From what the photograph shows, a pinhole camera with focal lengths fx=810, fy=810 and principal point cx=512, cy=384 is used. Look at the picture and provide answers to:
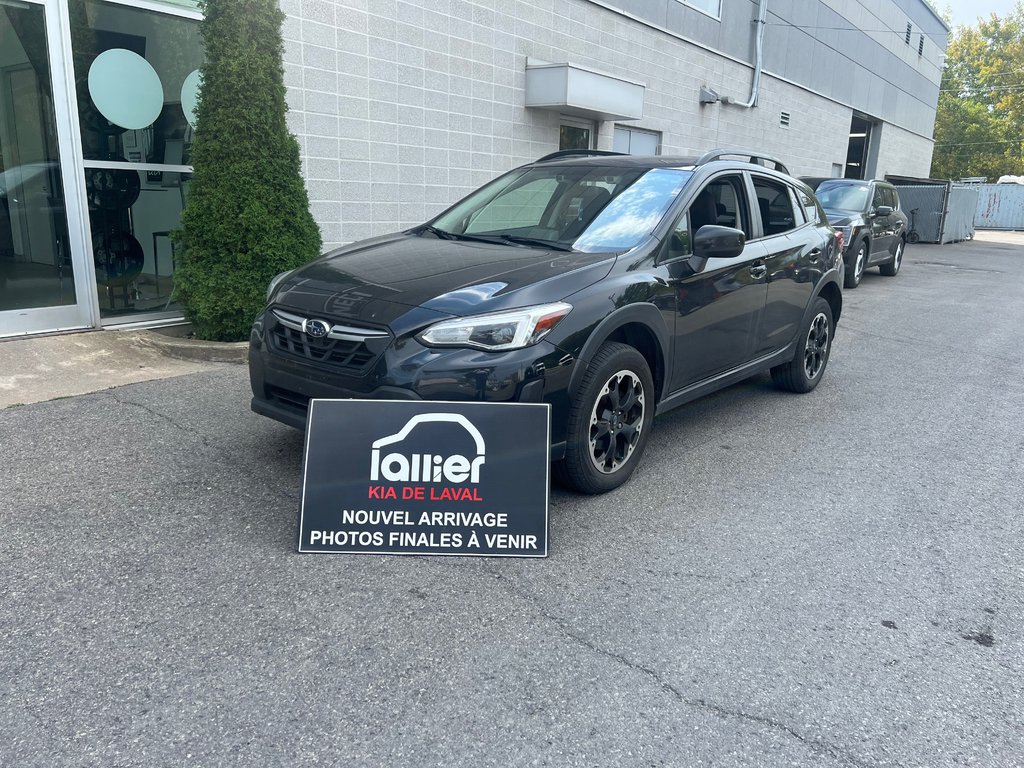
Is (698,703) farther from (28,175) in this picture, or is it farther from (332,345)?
(28,175)

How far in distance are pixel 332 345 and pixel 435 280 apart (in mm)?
586

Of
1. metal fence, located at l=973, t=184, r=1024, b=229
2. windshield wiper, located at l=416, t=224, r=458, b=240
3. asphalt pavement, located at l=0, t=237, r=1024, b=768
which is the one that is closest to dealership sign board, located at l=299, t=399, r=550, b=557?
asphalt pavement, located at l=0, t=237, r=1024, b=768

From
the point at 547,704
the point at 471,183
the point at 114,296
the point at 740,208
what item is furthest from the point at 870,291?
the point at 547,704

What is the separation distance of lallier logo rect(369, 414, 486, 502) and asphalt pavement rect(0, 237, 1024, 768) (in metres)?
0.30

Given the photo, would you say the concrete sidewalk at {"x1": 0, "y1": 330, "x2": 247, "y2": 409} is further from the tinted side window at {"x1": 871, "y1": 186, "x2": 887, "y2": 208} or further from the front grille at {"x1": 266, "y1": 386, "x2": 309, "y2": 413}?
the tinted side window at {"x1": 871, "y1": 186, "x2": 887, "y2": 208}

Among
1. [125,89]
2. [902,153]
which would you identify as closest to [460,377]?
[125,89]

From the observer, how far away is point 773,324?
5684mm

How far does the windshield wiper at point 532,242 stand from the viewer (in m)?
4.46

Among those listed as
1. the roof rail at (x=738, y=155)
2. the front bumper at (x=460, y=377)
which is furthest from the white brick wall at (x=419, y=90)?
the front bumper at (x=460, y=377)

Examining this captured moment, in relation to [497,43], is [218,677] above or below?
below

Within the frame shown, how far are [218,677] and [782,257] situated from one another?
14.8 ft

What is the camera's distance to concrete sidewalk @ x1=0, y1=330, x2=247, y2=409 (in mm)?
5840

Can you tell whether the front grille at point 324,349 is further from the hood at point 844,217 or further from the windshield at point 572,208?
the hood at point 844,217

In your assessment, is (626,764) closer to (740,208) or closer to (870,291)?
(740,208)
